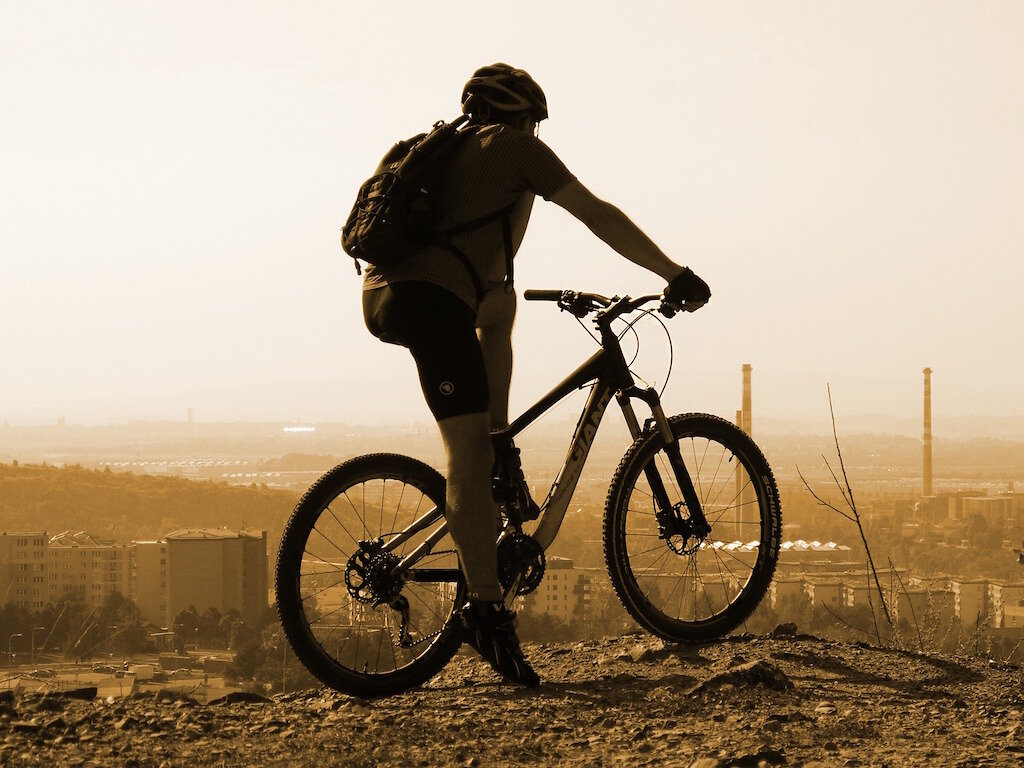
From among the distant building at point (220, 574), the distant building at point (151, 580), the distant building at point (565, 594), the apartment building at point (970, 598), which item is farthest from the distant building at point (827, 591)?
the distant building at point (565, 594)

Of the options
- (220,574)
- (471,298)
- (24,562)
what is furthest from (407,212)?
(24,562)

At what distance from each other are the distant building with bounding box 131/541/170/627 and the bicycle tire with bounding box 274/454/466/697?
12.8 meters

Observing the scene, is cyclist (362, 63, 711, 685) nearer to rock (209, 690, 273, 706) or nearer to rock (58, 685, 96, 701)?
rock (209, 690, 273, 706)

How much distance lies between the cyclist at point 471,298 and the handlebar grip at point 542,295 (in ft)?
1.37

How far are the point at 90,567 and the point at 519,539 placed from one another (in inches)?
861

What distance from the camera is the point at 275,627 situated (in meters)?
9.25

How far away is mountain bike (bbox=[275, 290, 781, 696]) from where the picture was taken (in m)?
4.10

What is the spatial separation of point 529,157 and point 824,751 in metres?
2.02

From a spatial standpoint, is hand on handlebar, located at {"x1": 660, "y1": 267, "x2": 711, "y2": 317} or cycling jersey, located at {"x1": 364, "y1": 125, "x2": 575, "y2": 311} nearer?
cycling jersey, located at {"x1": 364, "y1": 125, "x2": 575, "y2": 311}

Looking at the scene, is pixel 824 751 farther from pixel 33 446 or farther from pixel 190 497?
pixel 33 446

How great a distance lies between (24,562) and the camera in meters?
21.7

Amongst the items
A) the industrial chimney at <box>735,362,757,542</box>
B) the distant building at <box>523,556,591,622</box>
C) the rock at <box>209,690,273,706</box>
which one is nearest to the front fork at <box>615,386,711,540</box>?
the industrial chimney at <box>735,362,757,542</box>

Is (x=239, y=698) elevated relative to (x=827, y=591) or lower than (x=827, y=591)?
elevated

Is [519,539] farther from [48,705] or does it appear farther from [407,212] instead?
[48,705]
